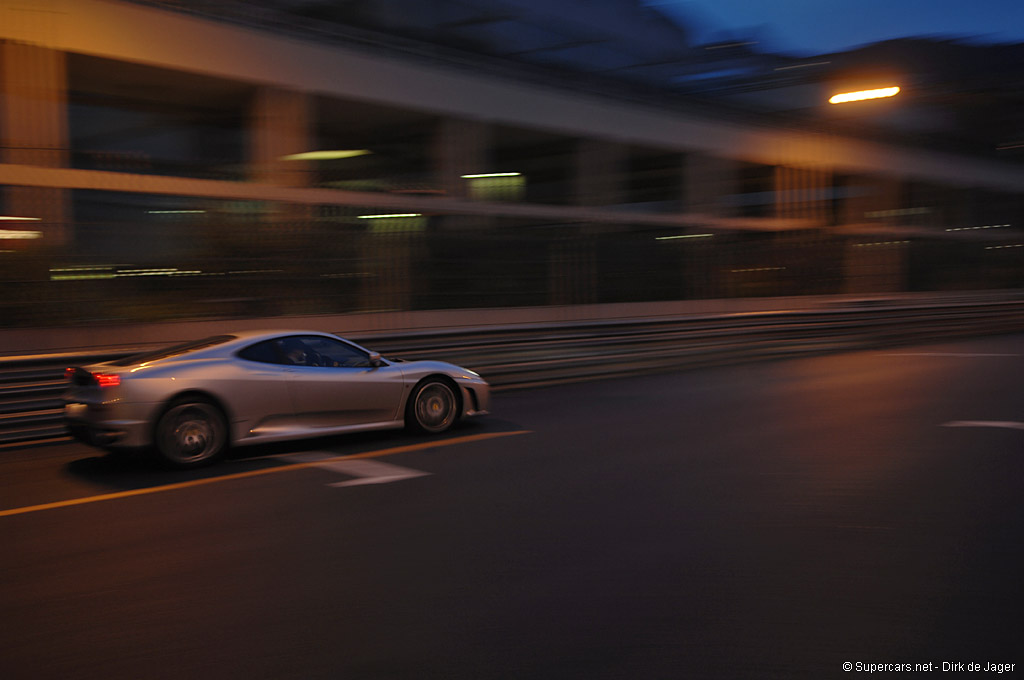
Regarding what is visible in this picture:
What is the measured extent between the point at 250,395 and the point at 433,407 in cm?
195

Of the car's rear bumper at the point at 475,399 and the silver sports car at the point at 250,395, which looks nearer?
the silver sports car at the point at 250,395

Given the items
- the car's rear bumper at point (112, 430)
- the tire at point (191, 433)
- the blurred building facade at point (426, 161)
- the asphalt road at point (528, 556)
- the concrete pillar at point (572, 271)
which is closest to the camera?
the asphalt road at point (528, 556)

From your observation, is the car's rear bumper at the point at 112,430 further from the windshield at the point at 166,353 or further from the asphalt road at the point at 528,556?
the windshield at the point at 166,353

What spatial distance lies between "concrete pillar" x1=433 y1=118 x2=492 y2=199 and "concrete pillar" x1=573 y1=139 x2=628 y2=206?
3928mm

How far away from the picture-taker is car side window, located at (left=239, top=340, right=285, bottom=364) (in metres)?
8.12

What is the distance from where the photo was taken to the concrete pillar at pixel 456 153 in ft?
71.9

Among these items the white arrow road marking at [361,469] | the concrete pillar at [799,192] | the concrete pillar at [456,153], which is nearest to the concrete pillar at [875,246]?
the concrete pillar at [799,192]

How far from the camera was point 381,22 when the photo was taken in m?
20.5

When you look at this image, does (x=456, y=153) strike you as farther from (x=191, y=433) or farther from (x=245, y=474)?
(x=245, y=474)

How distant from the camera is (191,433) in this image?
759 centimetres

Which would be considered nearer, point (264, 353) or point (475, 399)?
point (264, 353)

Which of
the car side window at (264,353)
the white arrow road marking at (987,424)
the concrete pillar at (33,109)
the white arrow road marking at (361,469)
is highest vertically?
the concrete pillar at (33,109)

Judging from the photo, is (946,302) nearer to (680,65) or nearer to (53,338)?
(680,65)

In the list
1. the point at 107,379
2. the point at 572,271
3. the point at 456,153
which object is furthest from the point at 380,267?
the point at 107,379
